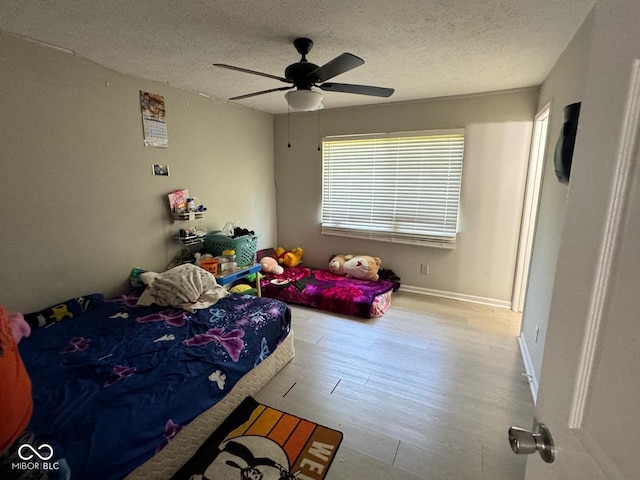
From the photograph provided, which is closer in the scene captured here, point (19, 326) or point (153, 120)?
point (19, 326)

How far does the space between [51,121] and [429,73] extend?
2985mm

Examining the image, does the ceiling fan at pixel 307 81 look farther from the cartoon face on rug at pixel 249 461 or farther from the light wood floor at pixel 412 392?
the cartoon face on rug at pixel 249 461

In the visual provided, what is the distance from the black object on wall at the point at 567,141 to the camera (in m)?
1.48

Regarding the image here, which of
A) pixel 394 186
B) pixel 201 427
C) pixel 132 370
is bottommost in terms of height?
pixel 201 427

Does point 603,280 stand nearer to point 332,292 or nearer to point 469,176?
point 332,292

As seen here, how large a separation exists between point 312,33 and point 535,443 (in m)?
2.25

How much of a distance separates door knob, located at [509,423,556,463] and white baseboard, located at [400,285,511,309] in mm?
3256

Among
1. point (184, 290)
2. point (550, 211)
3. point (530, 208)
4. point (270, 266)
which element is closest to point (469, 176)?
point (530, 208)

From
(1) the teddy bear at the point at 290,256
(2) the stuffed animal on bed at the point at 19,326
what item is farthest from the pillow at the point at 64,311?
(1) the teddy bear at the point at 290,256

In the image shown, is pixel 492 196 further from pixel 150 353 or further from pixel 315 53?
pixel 150 353

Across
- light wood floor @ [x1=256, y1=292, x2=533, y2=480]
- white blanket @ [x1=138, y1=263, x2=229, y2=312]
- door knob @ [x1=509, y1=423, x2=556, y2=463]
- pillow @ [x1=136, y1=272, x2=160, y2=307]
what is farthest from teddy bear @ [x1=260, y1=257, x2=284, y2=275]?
door knob @ [x1=509, y1=423, x2=556, y2=463]

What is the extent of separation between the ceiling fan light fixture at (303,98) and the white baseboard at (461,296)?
2.73 metres

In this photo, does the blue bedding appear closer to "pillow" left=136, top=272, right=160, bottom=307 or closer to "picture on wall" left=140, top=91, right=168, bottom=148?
"pillow" left=136, top=272, right=160, bottom=307

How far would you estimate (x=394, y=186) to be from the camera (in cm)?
387
